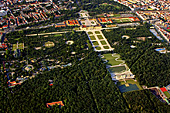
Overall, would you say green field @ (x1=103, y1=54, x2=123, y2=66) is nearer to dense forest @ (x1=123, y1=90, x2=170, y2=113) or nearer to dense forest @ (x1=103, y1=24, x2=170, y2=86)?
dense forest @ (x1=103, y1=24, x2=170, y2=86)

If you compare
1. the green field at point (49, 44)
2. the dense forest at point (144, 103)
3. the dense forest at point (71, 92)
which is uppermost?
the green field at point (49, 44)

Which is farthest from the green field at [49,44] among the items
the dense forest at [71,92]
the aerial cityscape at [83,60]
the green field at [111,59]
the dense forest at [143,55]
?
the dense forest at [143,55]

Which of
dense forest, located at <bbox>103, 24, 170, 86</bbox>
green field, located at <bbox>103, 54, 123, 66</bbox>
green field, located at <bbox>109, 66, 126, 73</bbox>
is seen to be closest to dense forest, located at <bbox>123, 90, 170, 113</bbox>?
dense forest, located at <bbox>103, 24, 170, 86</bbox>

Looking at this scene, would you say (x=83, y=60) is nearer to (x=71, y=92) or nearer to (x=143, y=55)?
(x=71, y=92)

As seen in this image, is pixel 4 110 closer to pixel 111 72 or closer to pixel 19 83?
pixel 19 83

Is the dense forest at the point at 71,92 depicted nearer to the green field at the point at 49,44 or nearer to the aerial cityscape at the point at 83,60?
the aerial cityscape at the point at 83,60

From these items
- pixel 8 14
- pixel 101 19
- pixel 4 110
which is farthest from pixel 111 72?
pixel 8 14

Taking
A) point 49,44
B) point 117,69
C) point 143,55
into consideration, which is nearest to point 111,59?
point 117,69

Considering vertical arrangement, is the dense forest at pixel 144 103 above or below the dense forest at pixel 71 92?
below
